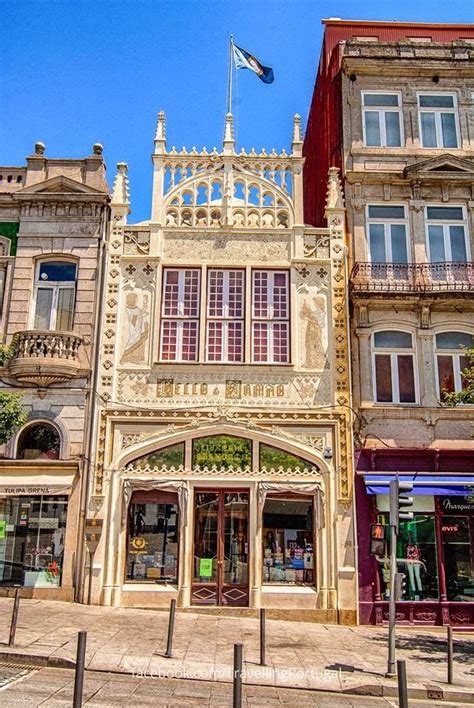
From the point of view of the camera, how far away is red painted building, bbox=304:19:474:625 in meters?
16.9

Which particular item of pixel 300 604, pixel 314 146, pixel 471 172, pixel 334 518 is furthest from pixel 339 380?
pixel 314 146

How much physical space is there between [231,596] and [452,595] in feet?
19.1

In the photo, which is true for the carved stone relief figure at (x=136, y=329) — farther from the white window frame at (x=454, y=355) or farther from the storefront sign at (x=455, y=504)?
the storefront sign at (x=455, y=504)

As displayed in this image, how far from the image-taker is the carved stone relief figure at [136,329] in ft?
59.9

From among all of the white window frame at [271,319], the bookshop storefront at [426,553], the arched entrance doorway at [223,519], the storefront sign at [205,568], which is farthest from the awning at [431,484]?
the storefront sign at [205,568]

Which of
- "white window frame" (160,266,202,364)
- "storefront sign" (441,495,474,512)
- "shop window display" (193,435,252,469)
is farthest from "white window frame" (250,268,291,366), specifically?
"storefront sign" (441,495,474,512)

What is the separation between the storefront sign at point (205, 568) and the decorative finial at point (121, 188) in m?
10.6

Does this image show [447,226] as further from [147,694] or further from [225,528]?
[147,694]

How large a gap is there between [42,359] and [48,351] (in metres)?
0.30

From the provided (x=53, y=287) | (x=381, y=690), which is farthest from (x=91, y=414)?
(x=381, y=690)

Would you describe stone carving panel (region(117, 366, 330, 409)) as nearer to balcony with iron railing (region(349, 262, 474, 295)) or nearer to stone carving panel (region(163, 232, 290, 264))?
balcony with iron railing (region(349, 262, 474, 295))

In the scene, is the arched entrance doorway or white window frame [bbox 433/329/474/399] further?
A: white window frame [bbox 433/329/474/399]

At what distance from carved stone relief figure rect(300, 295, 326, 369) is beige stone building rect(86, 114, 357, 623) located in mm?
43

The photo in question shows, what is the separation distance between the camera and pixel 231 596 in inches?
655
